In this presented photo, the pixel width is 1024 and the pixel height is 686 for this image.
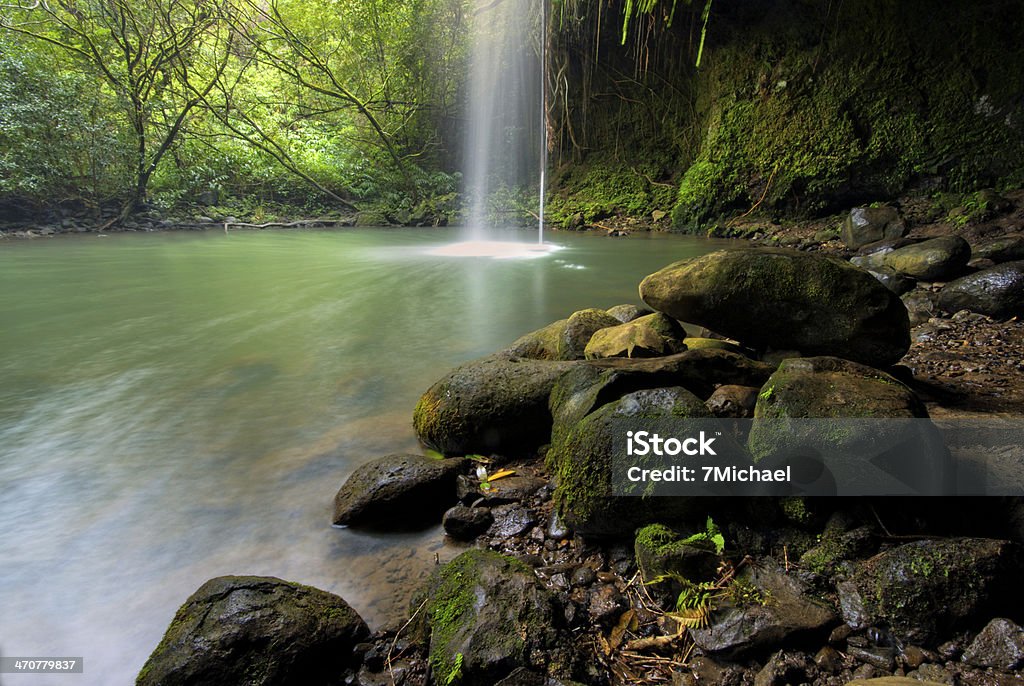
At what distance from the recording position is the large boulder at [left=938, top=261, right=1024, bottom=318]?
16.3ft

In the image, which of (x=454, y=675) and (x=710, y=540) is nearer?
(x=454, y=675)

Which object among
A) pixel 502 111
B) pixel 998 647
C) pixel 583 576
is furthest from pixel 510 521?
pixel 502 111

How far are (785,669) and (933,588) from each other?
51 cm

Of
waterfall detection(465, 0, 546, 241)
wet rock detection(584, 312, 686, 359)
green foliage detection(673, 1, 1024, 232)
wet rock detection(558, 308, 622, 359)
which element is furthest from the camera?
waterfall detection(465, 0, 546, 241)

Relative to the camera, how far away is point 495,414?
123 inches

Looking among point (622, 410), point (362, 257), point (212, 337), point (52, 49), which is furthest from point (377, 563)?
point (52, 49)

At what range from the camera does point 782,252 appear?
3373 millimetres

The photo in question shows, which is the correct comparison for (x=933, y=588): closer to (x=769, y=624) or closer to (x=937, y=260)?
(x=769, y=624)

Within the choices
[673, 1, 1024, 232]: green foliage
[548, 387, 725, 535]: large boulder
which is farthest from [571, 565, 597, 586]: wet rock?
[673, 1, 1024, 232]: green foliage

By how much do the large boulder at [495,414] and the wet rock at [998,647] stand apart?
76.2 inches

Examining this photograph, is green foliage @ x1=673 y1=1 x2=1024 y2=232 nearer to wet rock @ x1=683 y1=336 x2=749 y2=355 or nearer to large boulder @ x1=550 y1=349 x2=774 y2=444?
wet rock @ x1=683 y1=336 x2=749 y2=355

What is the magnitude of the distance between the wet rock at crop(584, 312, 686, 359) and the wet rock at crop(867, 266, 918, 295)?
12.4 feet

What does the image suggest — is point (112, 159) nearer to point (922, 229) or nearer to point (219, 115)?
point (219, 115)

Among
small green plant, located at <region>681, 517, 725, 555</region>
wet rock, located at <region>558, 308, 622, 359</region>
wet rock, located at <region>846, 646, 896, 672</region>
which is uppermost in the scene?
wet rock, located at <region>558, 308, 622, 359</region>
